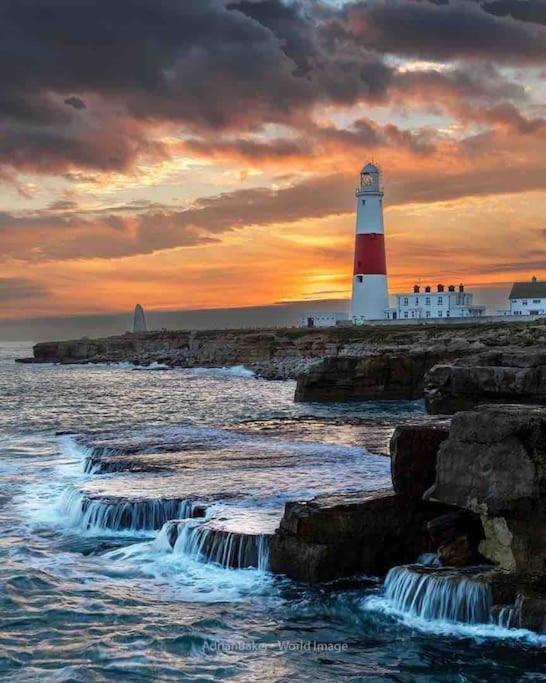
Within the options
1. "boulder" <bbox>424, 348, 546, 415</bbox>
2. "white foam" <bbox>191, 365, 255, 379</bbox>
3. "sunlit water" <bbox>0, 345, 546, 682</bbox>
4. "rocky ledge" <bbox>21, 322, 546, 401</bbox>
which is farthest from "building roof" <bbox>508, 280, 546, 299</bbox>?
"sunlit water" <bbox>0, 345, 546, 682</bbox>

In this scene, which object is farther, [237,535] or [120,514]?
[120,514]

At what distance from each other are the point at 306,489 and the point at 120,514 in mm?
4441

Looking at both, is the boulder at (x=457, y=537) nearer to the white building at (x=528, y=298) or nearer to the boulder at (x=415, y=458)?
the boulder at (x=415, y=458)

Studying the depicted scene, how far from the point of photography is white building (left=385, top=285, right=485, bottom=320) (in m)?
98.2

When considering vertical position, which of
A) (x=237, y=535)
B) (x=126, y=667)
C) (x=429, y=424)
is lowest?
(x=126, y=667)

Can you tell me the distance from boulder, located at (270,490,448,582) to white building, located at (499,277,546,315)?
8879cm

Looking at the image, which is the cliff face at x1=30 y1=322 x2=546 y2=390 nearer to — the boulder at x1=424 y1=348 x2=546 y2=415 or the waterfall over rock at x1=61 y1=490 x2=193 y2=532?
the boulder at x1=424 y1=348 x2=546 y2=415

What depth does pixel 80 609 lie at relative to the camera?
13.3 m

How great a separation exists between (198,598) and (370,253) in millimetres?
72517

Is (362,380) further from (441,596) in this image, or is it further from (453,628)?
(453,628)

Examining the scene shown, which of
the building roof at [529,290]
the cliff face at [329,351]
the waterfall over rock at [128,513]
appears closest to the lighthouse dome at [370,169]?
the cliff face at [329,351]

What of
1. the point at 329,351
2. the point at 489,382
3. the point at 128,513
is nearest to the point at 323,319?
the point at 329,351

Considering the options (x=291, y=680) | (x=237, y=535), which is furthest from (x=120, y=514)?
(x=291, y=680)

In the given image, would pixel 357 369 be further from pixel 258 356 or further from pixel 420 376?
pixel 258 356
